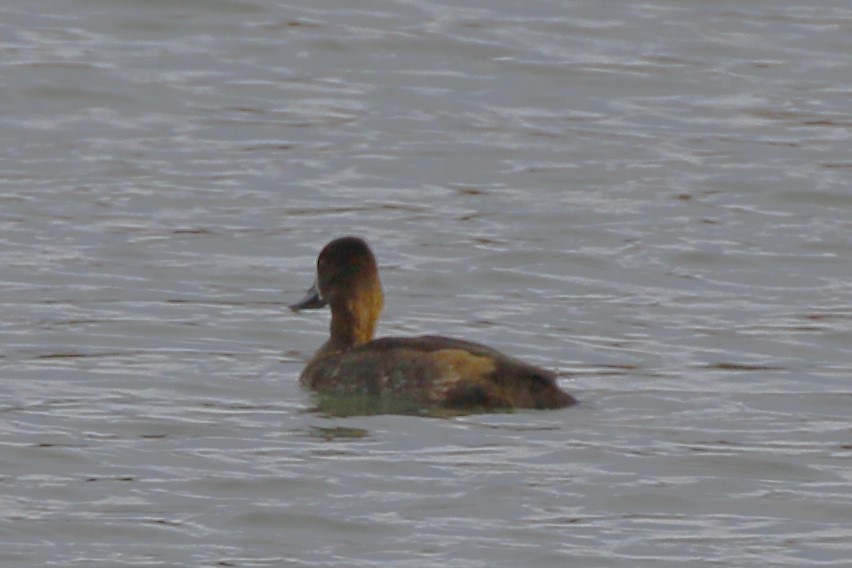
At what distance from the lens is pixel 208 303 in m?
10.9

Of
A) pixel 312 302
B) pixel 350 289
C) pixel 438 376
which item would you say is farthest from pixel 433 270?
pixel 438 376

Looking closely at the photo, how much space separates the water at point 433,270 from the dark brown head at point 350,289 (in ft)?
0.89

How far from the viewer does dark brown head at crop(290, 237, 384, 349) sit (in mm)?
9664

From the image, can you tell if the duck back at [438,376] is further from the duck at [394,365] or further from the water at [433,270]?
the water at [433,270]

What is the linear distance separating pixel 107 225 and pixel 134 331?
7.79ft

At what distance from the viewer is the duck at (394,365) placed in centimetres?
869

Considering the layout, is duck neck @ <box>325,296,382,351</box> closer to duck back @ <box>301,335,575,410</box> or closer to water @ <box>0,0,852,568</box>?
water @ <box>0,0,852,568</box>

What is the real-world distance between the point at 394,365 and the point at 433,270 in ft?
9.07

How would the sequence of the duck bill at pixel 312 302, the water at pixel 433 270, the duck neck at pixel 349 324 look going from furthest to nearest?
the duck bill at pixel 312 302 < the duck neck at pixel 349 324 < the water at pixel 433 270

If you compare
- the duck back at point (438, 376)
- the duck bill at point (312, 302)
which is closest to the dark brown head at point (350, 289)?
the duck bill at point (312, 302)

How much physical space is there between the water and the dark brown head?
270 millimetres

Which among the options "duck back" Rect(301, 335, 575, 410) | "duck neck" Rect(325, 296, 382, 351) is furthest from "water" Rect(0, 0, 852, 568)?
"duck neck" Rect(325, 296, 382, 351)

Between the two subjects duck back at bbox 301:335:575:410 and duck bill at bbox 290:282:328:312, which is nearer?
duck back at bbox 301:335:575:410

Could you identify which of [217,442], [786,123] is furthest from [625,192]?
[217,442]
